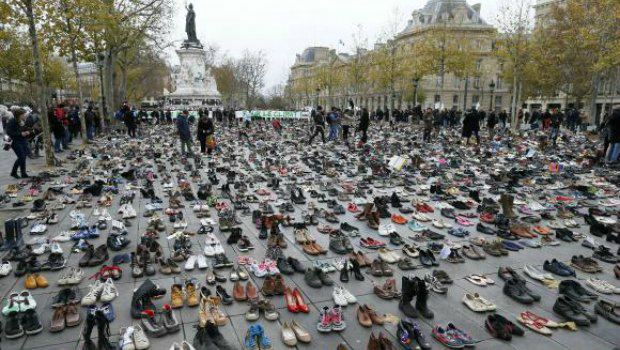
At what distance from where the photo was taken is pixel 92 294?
5.11 metres

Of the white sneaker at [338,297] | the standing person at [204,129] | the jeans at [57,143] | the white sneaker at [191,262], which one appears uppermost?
the standing person at [204,129]

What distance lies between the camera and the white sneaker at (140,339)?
409cm

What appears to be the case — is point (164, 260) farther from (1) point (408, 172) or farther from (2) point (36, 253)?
(1) point (408, 172)

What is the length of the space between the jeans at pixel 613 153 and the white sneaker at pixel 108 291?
16.2m

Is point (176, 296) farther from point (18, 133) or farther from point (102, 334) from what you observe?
point (18, 133)

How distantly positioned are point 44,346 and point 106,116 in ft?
105

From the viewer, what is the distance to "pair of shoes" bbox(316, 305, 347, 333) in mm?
4477

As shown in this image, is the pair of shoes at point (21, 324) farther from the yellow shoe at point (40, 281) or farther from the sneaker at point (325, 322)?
the sneaker at point (325, 322)

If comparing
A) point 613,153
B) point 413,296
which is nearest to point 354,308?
point 413,296

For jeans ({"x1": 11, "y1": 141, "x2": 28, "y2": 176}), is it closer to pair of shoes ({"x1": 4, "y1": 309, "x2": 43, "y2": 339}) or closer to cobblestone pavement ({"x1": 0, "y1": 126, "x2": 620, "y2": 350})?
cobblestone pavement ({"x1": 0, "y1": 126, "x2": 620, "y2": 350})

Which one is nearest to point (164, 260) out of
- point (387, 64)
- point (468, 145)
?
point (468, 145)

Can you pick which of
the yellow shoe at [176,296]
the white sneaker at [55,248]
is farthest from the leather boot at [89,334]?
the white sneaker at [55,248]

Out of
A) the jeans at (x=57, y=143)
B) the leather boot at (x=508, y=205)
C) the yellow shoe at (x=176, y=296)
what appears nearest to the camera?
the yellow shoe at (x=176, y=296)

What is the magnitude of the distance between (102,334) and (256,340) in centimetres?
150
